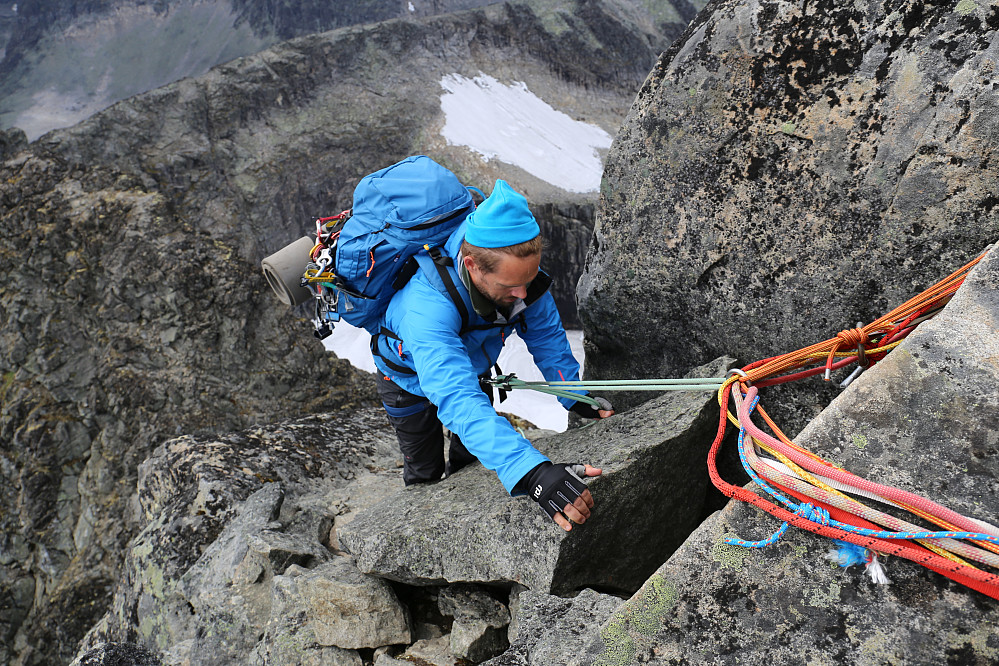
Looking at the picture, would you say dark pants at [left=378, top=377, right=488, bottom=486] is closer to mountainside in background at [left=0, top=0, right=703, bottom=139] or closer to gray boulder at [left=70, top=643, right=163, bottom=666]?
gray boulder at [left=70, top=643, right=163, bottom=666]

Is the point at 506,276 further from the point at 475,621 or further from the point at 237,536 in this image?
the point at 237,536

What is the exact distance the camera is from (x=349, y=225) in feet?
15.3

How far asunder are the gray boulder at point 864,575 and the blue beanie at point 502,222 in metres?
1.91

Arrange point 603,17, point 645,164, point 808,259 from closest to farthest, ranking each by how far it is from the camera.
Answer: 1. point 808,259
2. point 645,164
3. point 603,17

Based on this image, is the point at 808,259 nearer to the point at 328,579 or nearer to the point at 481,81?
the point at 328,579

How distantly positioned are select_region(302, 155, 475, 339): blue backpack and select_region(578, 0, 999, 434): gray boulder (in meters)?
1.60

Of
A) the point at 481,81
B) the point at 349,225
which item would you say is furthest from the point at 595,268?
the point at 481,81

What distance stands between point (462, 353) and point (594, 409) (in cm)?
167

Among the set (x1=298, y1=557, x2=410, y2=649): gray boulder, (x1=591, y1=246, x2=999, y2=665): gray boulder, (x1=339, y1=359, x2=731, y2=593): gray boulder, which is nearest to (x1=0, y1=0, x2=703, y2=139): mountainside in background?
(x1=339, y1=359, x2=731, y2=593): gray boulder

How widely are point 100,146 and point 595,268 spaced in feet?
139

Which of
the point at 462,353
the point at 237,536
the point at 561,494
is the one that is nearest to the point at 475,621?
the point at 561,494

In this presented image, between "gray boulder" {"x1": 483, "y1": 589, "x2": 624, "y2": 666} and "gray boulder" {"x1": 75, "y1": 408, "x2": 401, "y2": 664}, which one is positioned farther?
"gray boulder" {"x1": 75, "y1": 408, "x2": 401, "y2": 664}

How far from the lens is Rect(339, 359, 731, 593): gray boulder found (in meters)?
3.99

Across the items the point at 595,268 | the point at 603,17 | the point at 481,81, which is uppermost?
the point at 595,268
